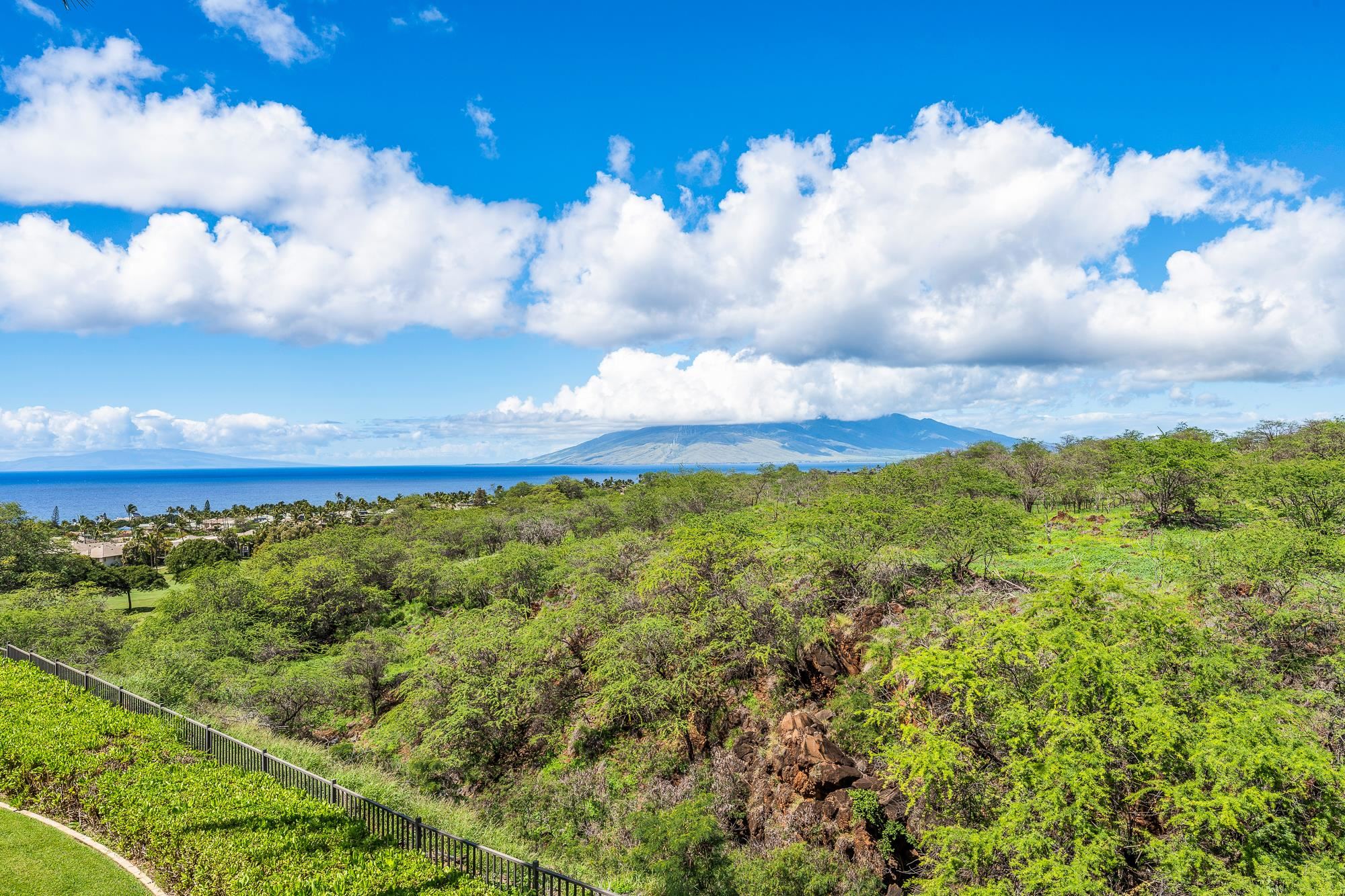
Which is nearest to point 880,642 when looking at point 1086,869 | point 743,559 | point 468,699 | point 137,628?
point 743,559

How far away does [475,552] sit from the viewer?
67500 mm

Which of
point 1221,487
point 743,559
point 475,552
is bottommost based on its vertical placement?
point 475,552

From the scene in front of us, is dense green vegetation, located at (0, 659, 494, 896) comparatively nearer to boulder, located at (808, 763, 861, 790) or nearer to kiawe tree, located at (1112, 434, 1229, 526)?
boulder, located at (808, 763, 861, 790)

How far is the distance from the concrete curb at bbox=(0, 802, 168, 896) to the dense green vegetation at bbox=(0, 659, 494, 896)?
16cm

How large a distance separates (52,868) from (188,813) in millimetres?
2142

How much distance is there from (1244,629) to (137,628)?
53.7m

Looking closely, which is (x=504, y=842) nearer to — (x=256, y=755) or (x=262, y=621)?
(x=256, y=755)

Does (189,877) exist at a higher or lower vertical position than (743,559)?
lower

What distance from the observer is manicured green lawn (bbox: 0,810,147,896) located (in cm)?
1113

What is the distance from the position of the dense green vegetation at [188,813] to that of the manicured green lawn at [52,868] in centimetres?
49

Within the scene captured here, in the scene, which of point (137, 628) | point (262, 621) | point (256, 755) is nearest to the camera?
point (256, 755)

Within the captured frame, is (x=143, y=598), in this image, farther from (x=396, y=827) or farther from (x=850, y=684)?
(x=850, y=684)

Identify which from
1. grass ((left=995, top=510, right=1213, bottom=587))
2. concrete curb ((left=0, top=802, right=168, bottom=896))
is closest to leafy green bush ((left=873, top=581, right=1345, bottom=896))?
grass ((left=995, top=510, right=1213, bottom=587))

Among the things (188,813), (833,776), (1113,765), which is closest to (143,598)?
(188,813)
